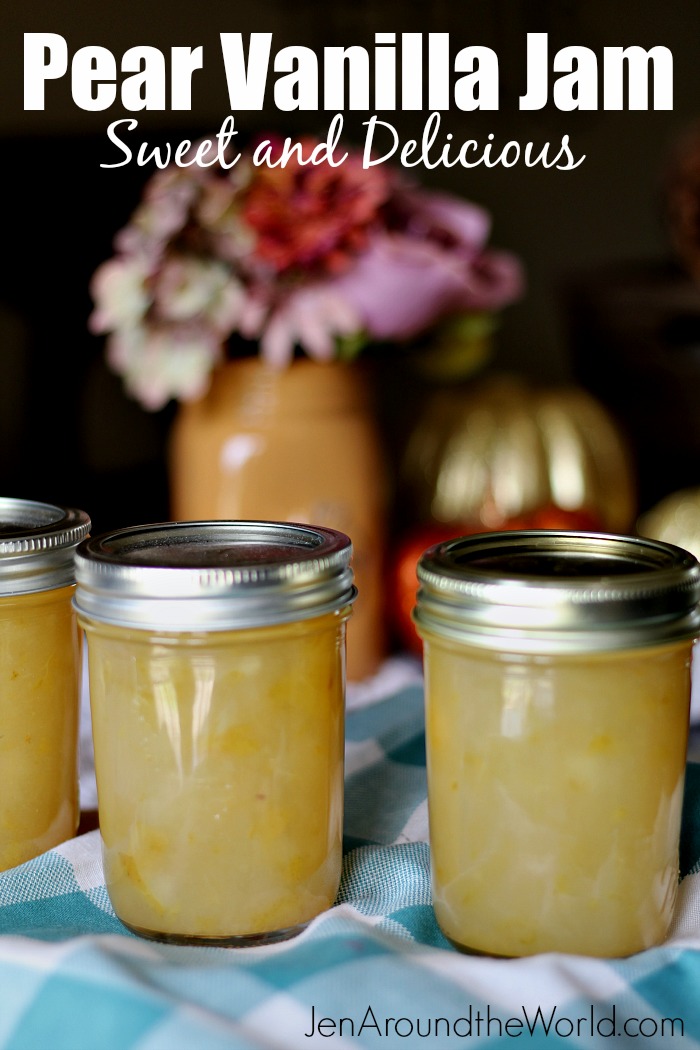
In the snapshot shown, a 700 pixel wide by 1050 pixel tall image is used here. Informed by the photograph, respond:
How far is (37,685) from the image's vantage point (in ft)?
2.19

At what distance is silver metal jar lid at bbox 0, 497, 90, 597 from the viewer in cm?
64

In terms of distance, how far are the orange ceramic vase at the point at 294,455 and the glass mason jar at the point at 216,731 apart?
0.57 m

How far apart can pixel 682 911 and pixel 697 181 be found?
144 centimetres

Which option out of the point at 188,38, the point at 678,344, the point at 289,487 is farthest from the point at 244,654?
the point at 678,344

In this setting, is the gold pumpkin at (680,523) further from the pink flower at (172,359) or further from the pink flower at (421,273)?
the pink flower at (172,359)

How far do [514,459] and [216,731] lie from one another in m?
0.92

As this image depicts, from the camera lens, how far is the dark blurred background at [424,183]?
1.40 meters

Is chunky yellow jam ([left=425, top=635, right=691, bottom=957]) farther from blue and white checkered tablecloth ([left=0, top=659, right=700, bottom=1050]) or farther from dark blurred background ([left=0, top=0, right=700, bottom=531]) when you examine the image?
dark blurred background ([left=0, top=0, right=700, bottom=531])

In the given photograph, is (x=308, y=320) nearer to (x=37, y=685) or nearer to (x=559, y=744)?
(x=37, y=685)

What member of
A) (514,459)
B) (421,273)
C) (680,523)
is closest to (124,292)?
(421,273)

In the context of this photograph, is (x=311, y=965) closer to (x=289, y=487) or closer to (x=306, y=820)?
(x=306, y=820)

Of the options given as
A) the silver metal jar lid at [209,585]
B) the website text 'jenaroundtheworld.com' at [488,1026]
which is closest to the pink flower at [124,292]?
the silver metal jar lid at [209,585]

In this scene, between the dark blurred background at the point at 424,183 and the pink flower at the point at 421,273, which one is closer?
the pink flower at the point at 421,273

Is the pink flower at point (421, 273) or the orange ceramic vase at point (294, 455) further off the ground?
the pink flower at point (421, 273)
